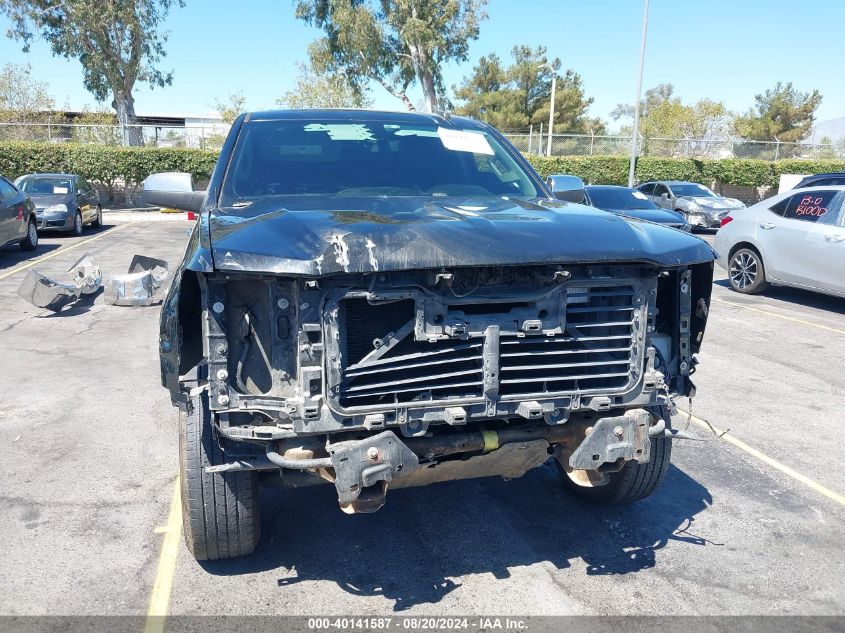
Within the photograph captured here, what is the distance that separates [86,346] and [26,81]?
37.6 metres

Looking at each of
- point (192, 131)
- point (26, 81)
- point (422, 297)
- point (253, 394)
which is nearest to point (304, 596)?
point (253, 394)

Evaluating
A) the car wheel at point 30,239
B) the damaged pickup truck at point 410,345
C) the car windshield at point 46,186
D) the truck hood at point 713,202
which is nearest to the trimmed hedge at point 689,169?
the truck hood at point 713,202

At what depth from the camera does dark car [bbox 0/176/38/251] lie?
490 inches

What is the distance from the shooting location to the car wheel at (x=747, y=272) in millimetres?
10453

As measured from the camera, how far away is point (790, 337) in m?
8.20

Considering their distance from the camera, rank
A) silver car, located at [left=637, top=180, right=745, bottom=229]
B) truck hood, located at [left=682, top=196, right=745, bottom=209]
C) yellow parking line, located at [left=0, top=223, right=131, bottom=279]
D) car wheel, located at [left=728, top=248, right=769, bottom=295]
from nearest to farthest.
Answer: car wheel, located at [left=728, top=248, right=769, bottom=295]
yellow parking line, located at [left=0, top=223, right=131, bottom=279]
silver car, located at [left=637, top=180, right=745, bottom=229]
truck hood, located at [left=682, top=196, right=745, bottom=209]

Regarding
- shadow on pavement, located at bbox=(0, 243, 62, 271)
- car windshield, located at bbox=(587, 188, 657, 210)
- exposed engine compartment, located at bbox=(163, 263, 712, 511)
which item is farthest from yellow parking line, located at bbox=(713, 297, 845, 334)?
shadow on pavement, located at bbox=(0, 243, 62, 271)

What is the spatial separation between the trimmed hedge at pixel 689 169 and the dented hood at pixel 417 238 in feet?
85.0

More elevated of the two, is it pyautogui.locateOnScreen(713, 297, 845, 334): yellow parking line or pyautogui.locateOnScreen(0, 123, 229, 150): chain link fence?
pyautogui.locateOnScreen(0, 123, 229, 150): chain link fence

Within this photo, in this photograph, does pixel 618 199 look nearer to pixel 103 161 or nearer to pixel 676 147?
pixel 676 147

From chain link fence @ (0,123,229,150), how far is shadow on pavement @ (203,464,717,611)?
26114 mm

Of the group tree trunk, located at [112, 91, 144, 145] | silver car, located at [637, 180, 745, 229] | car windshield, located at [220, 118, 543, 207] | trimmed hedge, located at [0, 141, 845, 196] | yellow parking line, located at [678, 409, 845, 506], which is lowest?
yellow parking line, located at [678, 409, 845, 506]

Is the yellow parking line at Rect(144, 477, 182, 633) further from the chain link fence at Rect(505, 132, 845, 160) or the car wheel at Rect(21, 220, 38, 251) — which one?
the chain link fence at Rect(505, 132, 845, 160)

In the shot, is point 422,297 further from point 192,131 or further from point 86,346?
point 192,131
